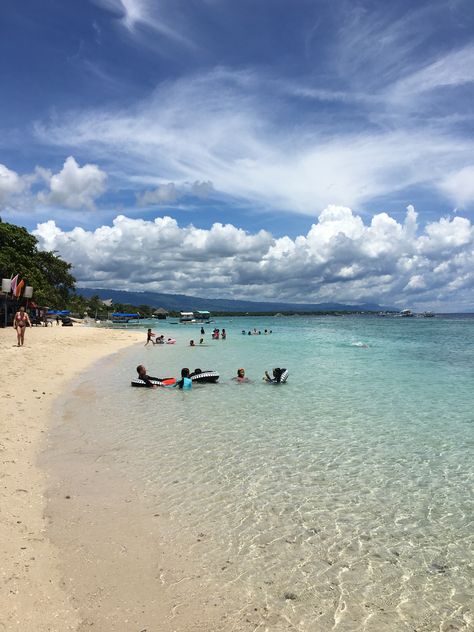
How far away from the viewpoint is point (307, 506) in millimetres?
7133

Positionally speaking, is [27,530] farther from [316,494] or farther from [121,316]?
[121,316]

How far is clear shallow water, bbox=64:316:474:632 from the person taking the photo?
4.75 m

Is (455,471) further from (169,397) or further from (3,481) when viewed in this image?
(169,397)

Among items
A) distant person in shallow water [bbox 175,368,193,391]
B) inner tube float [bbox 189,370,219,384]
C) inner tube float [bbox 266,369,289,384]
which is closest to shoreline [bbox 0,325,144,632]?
distant person in shallow water [bbox 175,368,193,391]

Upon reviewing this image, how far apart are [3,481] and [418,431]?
1030 centimetres

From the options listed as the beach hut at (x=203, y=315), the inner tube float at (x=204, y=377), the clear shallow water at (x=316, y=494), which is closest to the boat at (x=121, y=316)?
the beach hut at (x=203, y=315)

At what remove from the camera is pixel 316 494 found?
7609 mm

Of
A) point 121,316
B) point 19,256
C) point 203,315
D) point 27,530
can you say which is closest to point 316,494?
point 27,530

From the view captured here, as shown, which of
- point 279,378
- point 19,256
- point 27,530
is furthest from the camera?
point 19,256

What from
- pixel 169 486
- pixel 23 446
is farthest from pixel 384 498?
pixel 23 446

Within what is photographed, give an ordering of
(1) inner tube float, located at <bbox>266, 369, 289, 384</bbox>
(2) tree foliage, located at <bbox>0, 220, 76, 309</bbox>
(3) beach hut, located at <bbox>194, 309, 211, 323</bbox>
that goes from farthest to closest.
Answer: (3) beach hut, located at <bbox>194, 309, 211, 323</bbox> → (2) tree foliage, located at <bbox>0, 220, 76, 309</bbox> → (1) inner tube float, located at <bbox>266, 369, 289, 384</bbox>

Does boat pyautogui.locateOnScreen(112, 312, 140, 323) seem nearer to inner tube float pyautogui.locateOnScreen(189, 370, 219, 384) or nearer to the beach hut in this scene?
the beach hut

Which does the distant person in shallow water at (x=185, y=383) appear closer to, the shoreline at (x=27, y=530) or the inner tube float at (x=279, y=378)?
the inner tube float at (x=279, y=378)

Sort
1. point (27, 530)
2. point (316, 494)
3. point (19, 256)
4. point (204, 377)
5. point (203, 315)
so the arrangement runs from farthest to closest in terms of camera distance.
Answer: point (203, 315) < point (19, 256) < point (204, 377) < point (316, 494) < point (27, 530)
